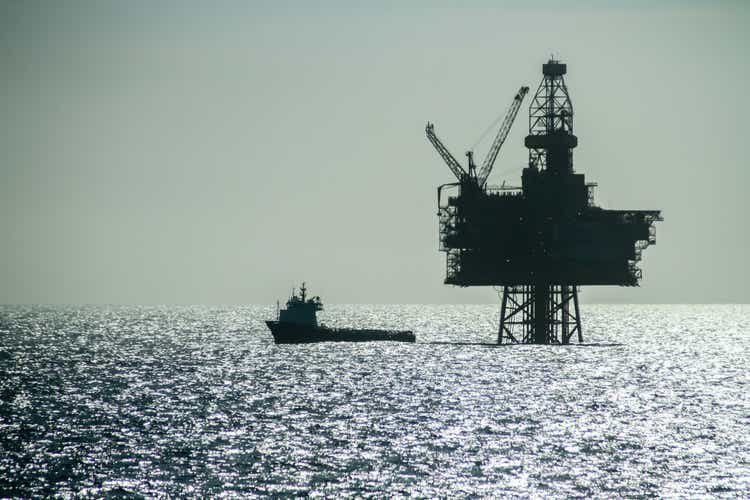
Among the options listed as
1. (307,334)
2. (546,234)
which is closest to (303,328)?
(307,334)

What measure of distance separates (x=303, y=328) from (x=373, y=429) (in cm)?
7903

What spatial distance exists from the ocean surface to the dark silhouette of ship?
14.2 m

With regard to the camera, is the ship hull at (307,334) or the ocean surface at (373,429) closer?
the ocean surface at (373,429)

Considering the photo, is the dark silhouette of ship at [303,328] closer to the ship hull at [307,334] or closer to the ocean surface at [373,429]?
the ship hull at [307,334]

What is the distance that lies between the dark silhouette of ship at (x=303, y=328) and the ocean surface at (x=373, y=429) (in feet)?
46.7

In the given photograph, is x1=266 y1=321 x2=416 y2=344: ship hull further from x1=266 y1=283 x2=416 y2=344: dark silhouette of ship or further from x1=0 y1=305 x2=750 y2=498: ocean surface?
x1=0 y1=305 x2=750 y2=498: ocean surface

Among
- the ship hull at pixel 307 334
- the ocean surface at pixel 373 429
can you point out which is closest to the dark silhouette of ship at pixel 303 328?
the ship hull at pixel 307 334

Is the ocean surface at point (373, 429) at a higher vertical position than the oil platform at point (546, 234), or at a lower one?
lower

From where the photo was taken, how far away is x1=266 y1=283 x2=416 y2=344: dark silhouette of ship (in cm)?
14562

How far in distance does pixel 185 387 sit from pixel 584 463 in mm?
50447

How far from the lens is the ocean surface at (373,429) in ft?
171

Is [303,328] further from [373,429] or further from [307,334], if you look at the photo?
[373,429]

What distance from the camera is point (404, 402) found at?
8744 centimetres

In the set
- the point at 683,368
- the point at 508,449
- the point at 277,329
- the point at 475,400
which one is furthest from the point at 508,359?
the point at 508,449
